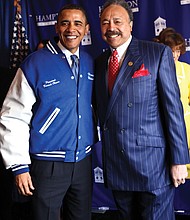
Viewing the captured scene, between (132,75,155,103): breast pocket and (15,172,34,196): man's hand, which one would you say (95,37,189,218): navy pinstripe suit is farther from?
(15,172,34,196): man's hand

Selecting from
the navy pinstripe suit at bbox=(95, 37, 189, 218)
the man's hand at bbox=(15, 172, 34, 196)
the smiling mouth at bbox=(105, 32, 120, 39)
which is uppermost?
the smiling mouth at bbox=(105, 32, 120, 39)

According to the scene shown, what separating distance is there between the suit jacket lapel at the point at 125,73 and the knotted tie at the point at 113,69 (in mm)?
54

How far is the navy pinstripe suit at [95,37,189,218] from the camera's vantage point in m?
1.47

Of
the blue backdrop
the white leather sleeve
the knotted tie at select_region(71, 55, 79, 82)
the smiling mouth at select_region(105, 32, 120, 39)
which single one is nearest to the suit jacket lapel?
the smiling mouth at select_region(105, 32, 120, 39)

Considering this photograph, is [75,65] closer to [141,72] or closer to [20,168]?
[141,72]

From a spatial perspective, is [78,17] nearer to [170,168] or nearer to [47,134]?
[47,134]

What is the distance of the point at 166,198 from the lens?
1560 mm

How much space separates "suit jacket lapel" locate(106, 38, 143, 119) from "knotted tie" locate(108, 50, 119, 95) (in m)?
0.05

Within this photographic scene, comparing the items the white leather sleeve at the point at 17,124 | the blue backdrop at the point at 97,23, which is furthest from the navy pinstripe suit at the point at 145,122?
the blue backdrop at the point at 97,23

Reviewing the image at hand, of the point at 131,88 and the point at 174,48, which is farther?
the point at 174,48

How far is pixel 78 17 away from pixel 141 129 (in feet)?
2.17

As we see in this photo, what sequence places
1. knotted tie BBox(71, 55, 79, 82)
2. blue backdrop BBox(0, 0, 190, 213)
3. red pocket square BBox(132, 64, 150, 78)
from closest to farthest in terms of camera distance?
1. red pocket square BBox(132, 64, 150, 78)
2. knotted tie BBox(71, 55, 79, 82)
3. blue backdrop BBox(0, 0, 190, 213)

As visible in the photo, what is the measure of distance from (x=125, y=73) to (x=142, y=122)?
0.81 feet

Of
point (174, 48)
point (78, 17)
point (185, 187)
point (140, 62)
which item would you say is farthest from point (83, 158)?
point (185, 187)
